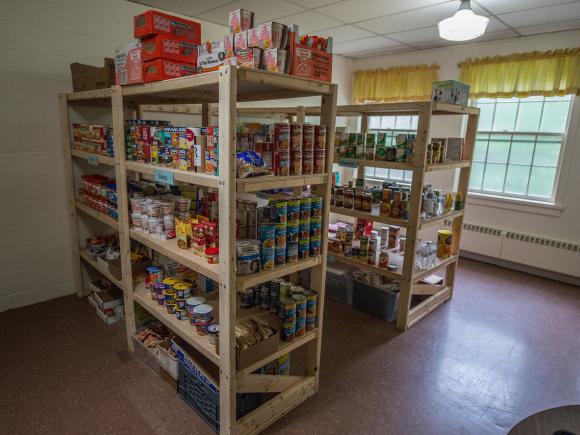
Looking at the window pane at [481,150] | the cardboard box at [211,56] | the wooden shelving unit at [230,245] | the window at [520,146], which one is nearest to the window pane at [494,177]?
the window at [520,146]

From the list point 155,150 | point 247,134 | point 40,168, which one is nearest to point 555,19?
point 247,134

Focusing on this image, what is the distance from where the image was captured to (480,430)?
6.52ft

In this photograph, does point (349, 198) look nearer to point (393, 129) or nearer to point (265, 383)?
point (265, 383)

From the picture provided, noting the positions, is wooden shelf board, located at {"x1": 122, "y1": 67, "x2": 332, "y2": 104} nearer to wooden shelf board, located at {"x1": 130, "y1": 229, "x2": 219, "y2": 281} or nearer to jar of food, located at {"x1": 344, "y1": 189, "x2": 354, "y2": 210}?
wooden shelf board, located at {"x1": 130, "y1": 229, "x2": 219, "y2": 281}

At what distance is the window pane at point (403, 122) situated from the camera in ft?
18.5

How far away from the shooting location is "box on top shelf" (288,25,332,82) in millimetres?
1631

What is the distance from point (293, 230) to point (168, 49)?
44.6 inches

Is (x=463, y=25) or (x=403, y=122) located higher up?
(x=463, y=25)

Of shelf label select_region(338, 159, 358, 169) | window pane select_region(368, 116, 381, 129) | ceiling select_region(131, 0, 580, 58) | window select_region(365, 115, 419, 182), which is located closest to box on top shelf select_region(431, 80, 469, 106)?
shelf label select_region(338, 159, 358, 169)

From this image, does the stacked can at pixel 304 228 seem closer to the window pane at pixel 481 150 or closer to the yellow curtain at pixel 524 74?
the yellow curtain at pixel 524 74

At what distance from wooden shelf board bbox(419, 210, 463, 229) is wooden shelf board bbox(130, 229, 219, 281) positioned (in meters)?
1.84

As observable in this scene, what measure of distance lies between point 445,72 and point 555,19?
4.56ft

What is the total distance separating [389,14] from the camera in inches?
142

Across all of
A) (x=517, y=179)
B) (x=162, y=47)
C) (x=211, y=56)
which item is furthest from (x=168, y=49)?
(x=517, y=179)
